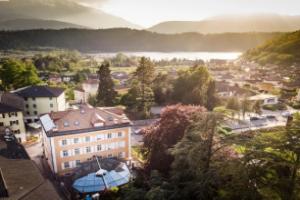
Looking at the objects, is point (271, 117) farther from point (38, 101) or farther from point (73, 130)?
point (38, 101)

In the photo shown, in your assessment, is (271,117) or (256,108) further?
(256,108)

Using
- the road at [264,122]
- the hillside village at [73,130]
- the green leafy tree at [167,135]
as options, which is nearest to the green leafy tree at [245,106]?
the hillside village at [73,130]

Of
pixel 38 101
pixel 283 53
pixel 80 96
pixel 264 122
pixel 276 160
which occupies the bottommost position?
pixel 264 122

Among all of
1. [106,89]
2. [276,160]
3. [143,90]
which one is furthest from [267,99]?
[276,160]

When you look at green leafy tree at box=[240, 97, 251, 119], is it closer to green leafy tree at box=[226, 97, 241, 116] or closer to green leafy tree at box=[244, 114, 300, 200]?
green leafy tree at box=[226, 97, 241, 116]

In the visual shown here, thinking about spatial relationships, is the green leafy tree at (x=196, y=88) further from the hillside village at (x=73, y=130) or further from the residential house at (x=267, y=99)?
the residential house at (x=267, y=99)

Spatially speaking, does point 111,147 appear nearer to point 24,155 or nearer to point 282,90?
point 24,155

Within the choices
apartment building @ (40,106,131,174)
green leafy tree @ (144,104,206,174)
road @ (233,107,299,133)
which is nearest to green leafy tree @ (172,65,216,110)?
road @ (233,107,299,133)
